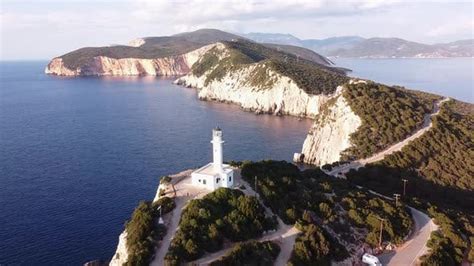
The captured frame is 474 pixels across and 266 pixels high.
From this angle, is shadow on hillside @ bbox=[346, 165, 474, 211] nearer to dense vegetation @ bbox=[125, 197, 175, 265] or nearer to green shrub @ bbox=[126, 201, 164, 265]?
dense vegetation @ bbox=[125, 197, 175, 265]

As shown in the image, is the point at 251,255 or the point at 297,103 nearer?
the point at 251,255

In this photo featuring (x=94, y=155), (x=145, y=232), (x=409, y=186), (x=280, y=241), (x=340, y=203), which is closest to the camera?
(x=145, y=232)

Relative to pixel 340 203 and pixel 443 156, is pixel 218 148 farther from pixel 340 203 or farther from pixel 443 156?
pixel 443 156

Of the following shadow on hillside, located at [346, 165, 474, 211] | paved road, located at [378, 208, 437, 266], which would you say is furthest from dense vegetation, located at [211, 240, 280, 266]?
shadow on hillside, located at [346, 165, 474, 211]

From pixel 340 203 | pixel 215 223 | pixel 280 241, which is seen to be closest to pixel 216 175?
pixel 215 223

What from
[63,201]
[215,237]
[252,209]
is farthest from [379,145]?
[63,201]

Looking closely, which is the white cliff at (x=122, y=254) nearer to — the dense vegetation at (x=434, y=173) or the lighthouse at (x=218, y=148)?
the lighthouse at (x=218, y=148)

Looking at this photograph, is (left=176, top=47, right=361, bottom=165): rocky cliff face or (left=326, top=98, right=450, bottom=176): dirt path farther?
(left=176, top=47, right=361, bottom=165): rocky cliff face
